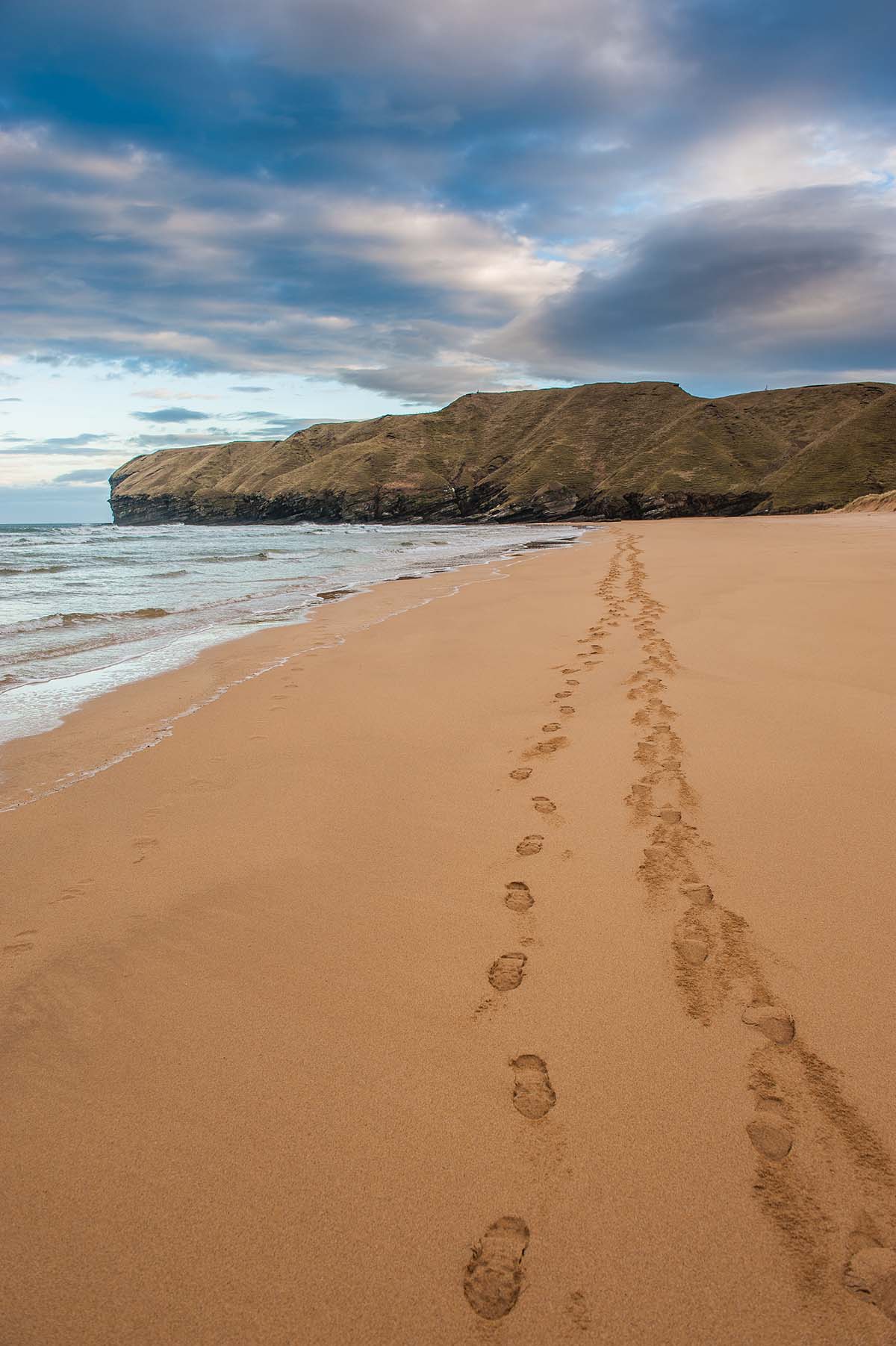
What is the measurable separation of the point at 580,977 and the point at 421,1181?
889 millimetres

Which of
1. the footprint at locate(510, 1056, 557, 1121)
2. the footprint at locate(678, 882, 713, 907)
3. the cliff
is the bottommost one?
the footprint at locate(510, 1056, 557, 1121)

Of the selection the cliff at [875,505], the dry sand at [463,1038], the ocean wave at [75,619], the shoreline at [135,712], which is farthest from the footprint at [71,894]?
the cliff at [875,505]

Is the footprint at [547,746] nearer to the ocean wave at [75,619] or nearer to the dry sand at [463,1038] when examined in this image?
the dry sand at [463,1038]

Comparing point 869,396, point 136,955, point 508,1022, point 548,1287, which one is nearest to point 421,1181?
point 548,1287

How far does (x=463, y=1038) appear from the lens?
2.13 m

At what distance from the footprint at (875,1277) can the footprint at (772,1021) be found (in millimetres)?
596

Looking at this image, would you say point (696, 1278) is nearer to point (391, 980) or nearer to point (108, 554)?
point (391, 980)

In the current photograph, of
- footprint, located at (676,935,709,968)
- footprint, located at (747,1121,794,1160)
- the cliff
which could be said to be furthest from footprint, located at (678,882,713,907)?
the cliff

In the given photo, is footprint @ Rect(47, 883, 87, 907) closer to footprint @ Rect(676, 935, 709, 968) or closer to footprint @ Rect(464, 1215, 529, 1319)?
footprint @ Rect(464, 1215, 529, 1319)

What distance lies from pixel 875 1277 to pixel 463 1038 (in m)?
1.12

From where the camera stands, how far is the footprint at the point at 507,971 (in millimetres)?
2371

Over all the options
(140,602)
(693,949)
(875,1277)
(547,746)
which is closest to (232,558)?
(140,602)

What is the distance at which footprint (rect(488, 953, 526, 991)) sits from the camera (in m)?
2.37

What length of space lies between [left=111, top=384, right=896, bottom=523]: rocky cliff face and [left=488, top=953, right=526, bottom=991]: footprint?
55684 mm
